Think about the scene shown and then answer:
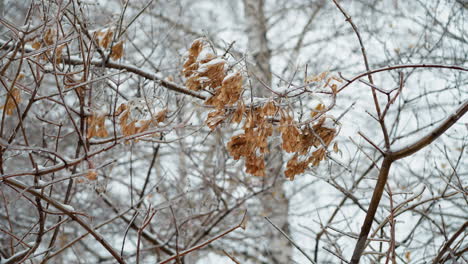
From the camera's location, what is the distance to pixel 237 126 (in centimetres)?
292

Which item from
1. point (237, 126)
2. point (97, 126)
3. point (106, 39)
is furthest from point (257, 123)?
point (106, 39)

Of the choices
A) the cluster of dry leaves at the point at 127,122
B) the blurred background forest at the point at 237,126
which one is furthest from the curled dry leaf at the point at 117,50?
the cluster of dry leaves at the point at 127,122

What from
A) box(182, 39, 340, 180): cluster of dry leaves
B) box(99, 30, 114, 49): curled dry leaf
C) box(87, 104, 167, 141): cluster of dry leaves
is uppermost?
box(99, 30, 114, 49): curled dry leaf

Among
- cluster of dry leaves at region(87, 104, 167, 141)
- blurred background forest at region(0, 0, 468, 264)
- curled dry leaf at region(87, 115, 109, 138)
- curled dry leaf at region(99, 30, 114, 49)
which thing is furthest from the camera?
curled dry leaf at region(99, 30, 114, 49)

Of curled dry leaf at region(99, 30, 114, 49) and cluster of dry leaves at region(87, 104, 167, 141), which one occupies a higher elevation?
curled dry leaf at region(99, 30, 114, 49)

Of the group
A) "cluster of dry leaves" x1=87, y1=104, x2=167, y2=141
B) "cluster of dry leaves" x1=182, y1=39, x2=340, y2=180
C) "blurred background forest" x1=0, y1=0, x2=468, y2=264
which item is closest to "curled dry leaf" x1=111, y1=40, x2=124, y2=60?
"blurred background forest" x1=0, y1=0, x2=468, y2=264

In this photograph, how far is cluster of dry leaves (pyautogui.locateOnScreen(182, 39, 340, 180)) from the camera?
2.35 metres

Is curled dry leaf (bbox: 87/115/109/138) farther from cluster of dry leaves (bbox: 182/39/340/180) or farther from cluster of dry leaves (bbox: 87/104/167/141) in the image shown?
cluster of dry leaves (bbox: 182/39/340/180)

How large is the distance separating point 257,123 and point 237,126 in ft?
1.68

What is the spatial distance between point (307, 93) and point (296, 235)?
16.5ft

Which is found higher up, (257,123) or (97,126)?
(97,126)

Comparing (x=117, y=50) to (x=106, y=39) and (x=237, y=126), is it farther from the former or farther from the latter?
(x=237, y=126)

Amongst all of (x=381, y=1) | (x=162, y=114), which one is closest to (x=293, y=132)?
Answer: (x=162, y=114)

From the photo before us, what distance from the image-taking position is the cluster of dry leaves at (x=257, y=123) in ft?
7.72
